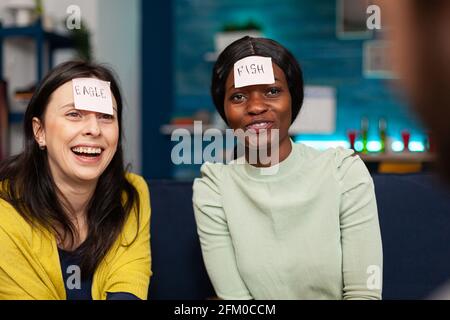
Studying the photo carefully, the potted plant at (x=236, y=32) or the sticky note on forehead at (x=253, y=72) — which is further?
the potted plant at (x=236, y=32)

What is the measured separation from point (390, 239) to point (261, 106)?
1.99ft

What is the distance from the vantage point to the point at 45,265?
4.20 ft

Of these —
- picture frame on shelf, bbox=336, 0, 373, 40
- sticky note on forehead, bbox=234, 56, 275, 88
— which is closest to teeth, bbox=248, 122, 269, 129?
sticky note on forehead, bbox=234, 56, 275, 88

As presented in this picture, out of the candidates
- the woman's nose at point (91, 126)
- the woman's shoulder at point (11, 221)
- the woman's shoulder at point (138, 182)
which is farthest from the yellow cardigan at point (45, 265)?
the woman's nose at point (91, 126)

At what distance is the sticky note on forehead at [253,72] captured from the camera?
1.26 metres

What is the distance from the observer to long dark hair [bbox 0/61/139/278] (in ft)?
4.37

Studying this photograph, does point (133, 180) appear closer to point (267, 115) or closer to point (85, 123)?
point (85, 123)

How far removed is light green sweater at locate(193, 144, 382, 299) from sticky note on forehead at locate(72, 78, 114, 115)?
1.17ft

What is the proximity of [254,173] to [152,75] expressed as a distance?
344cm

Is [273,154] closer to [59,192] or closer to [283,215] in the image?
[283,215]

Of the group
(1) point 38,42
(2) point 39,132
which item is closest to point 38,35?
(1) point 38,42

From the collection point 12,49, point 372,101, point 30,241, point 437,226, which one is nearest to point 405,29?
point 30,241

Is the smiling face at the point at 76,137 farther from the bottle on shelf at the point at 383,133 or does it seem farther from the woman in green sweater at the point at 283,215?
the bottle on shelf at the point at 383,133

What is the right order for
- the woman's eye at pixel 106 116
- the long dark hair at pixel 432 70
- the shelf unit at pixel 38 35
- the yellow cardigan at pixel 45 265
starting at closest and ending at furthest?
the long dark hair at pixel 432 70 < the yellow cardigan at pixel 45 265 < the woman's eye at pixel 106 116 < the shelf unit at pixel 38 35
